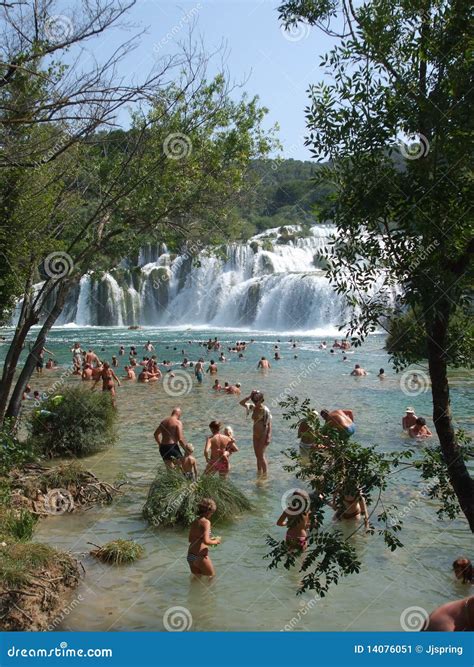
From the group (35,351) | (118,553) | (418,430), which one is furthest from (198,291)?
(118,553)

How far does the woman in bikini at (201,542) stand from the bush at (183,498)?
139 centimetres

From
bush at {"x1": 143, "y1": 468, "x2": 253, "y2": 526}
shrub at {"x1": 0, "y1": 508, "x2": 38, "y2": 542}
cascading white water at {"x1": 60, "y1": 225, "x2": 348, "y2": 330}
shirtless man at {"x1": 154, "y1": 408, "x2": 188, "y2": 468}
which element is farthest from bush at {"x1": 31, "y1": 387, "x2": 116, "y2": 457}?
cascading white water at {"x1": 60, "y1": 225, "x2": 348, "y2": 330}

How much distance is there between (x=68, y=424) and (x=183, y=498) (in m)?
4.20

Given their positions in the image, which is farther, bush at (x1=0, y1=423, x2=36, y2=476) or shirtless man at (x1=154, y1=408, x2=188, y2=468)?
shirtless man at (x1=154, y1=408, x2=188, y2=468)

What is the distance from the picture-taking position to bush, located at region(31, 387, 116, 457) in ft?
39.9

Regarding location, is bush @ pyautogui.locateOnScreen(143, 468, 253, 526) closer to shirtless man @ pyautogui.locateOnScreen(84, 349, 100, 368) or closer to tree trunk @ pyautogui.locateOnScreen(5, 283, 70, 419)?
tree trunk @ pyautogui.locateOnScreen(5, 283, 70, 419)

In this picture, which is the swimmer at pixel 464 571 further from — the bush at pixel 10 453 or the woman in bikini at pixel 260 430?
the bush at pixel 10 453

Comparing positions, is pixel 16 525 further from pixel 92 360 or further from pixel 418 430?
pixel 92 360

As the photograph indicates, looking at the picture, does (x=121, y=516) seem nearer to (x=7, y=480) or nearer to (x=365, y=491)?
(x=7, y=480)

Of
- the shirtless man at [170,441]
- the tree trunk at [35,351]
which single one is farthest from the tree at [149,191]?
the shirtless man at [170,441]

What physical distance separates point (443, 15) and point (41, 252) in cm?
793

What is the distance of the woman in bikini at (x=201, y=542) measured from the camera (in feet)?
23.3

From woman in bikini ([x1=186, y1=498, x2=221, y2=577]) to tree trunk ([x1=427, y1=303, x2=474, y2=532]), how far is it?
3.68 m

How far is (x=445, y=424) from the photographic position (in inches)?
158
